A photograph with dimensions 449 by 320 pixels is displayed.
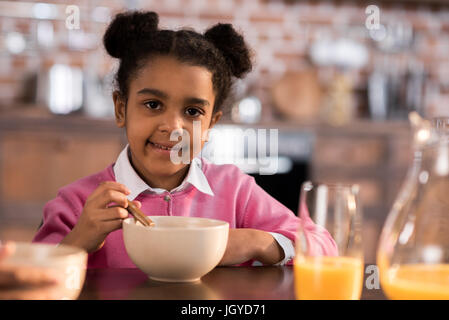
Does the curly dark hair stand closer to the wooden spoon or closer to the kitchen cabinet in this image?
the wooden spoon

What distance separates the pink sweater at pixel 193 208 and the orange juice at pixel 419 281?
38cm

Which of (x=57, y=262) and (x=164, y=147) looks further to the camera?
(x=164, y=147)

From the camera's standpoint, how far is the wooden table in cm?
60

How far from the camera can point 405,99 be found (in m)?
3.22

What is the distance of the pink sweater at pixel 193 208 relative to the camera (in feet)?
3.33

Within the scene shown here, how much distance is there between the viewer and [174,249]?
641 mm

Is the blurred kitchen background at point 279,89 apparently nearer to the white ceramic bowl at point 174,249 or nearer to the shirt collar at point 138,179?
the shirt collar at point 138,179

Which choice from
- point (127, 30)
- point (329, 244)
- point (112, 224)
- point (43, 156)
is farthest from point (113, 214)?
point (43, 156)

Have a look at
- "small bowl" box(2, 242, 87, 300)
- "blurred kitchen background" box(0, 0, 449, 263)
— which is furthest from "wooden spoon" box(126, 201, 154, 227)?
"blurred kitchen background" box(0, 0, 449, 263)

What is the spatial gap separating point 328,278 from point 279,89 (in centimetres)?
260

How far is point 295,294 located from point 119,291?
20 cm

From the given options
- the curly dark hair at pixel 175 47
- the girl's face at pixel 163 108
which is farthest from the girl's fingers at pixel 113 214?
the curly dark hair at pixel 175 47

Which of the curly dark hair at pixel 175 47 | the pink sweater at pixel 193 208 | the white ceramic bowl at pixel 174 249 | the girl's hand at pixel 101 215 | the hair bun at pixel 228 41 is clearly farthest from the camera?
the hair bun at pixel 228 41

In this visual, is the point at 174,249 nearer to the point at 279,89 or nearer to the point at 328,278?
the point at 328,278
